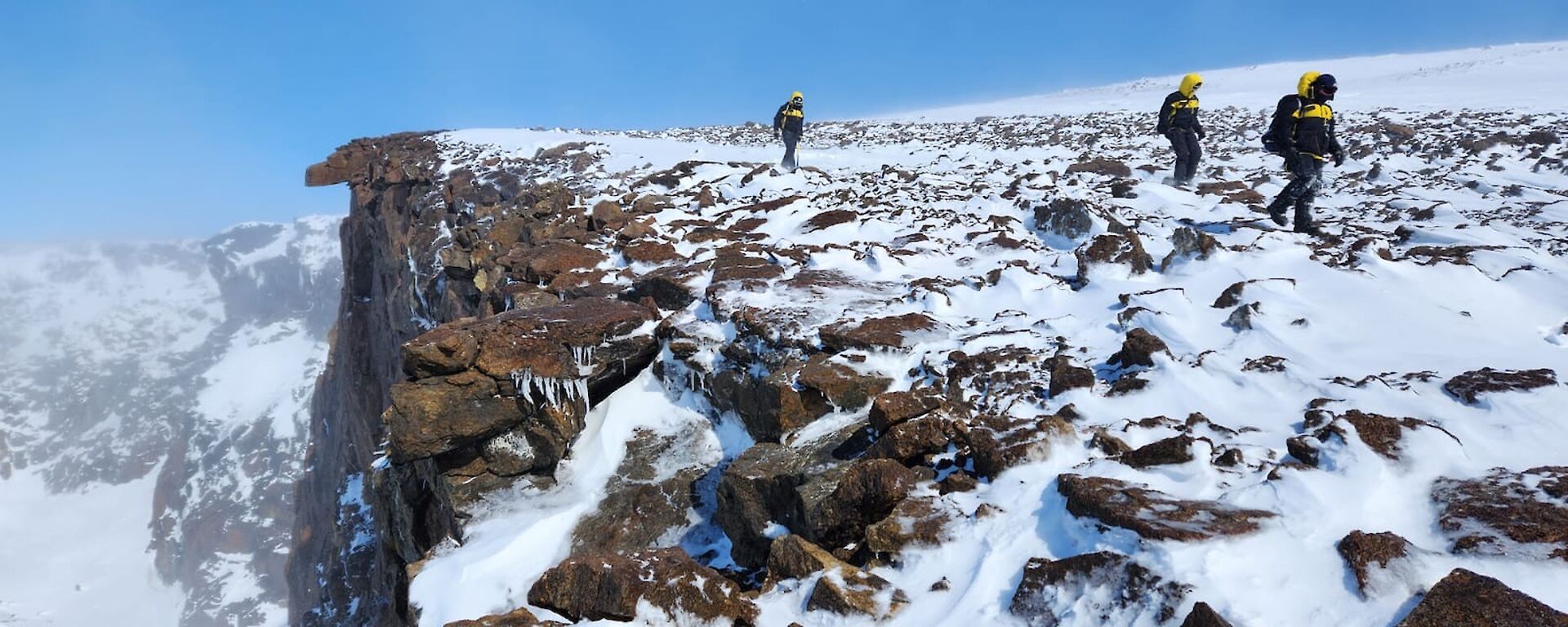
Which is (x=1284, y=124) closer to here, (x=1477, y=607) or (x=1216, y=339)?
(x=1216, y=339)

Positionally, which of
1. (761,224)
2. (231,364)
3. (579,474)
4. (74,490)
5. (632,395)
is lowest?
(74,490)

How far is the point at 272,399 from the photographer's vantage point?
11150cm

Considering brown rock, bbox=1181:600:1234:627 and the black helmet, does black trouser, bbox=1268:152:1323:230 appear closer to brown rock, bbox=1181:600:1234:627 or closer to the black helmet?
the black helmet

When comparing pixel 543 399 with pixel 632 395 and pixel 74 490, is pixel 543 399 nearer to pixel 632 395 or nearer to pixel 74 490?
pixel 632 395

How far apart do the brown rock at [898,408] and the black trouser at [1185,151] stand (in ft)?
32.6

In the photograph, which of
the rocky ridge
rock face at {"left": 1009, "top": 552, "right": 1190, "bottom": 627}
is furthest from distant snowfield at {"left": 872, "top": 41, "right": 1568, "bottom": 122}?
rock face at {"left": 1009, "top": 552, "right": 1190, "bottom": 627}

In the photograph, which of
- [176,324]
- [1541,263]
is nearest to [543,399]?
[1541,263]

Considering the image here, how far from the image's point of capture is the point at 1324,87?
876 centimetres

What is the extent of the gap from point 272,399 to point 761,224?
127 metres

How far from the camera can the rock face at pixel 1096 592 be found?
3307mm

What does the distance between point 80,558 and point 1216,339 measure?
11297 cm

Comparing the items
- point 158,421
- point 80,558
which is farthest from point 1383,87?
point 158,421

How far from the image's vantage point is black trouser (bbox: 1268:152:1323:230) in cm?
893

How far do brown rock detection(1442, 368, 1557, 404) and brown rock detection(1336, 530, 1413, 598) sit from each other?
200 centimetres
